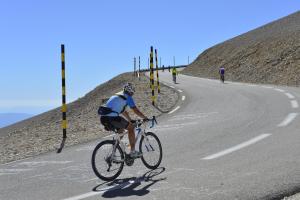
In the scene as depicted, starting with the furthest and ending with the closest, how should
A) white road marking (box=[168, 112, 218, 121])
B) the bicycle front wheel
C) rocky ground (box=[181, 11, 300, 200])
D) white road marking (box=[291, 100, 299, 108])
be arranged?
rocky ground (box=[181, 11, 300, 200]) → white road marking (box=[291, 100, 299, 108]) → white road marking (box=[168, 112, 218, 121]) → the bicycle front wheel

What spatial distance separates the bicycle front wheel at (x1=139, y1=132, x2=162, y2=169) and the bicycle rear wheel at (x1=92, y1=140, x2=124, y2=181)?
620 mm

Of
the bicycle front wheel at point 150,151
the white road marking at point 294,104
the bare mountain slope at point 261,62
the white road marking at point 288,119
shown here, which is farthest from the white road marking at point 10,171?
the bare mountain slope at point 261,62

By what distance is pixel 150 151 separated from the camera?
357 inches

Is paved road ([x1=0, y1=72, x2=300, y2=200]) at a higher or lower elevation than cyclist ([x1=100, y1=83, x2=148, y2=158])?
lower

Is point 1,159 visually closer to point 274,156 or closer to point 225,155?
point 225,155

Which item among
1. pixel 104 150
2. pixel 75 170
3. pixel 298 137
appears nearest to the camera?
pixel 104 150

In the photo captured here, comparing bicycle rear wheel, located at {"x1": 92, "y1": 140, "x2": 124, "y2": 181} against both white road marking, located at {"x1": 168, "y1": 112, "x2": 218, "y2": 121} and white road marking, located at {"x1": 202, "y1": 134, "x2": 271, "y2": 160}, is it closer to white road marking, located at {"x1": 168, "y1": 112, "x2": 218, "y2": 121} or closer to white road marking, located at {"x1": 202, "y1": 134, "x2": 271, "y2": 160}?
white road marking, located at {"x1": 202, "y1": 134, "x2": 271, "y2": 160}

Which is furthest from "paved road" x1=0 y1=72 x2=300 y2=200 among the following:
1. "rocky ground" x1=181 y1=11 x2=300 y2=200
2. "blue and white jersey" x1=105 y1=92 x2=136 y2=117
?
"rocky ground" x1=181 y1=11 x2=300 y2=200

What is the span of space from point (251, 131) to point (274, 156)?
11.0 feet

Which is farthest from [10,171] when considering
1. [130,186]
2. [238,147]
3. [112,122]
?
[238,147]

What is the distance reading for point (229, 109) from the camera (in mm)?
17953

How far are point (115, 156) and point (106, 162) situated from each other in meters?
0.23

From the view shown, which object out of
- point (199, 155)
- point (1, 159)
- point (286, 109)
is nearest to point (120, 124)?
point (199, 155)

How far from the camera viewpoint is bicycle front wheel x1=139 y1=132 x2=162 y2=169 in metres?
8.93
